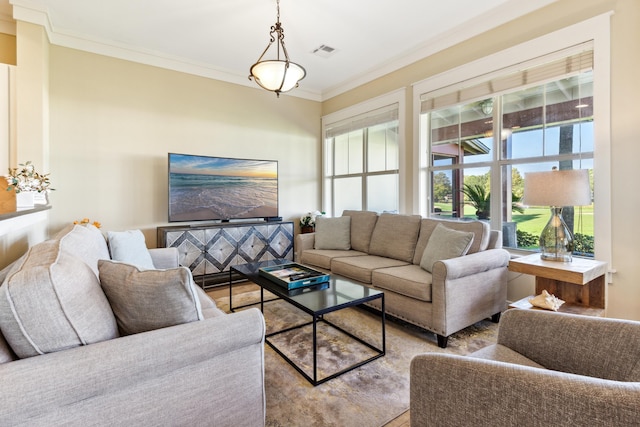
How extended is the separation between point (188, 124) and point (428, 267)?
3.53 m

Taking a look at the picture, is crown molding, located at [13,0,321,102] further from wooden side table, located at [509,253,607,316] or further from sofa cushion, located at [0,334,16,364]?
wooden side table, located at [509,253,607,316]

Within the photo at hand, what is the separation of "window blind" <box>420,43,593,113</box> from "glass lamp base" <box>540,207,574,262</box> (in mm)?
1244

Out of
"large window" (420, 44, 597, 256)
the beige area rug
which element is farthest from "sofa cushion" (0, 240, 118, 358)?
"large window" (420, 44, 597, 256)

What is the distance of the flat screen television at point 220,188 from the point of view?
12.7ft

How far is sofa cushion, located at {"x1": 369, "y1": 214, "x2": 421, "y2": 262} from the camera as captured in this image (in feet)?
10.6

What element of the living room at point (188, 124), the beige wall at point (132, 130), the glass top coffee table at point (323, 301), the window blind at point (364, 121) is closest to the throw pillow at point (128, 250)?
the living room at point (188, 124)

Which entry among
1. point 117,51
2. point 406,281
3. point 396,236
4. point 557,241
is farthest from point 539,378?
point 117,51

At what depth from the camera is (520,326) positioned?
1.32m

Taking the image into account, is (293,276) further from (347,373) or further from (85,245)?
(85,245)

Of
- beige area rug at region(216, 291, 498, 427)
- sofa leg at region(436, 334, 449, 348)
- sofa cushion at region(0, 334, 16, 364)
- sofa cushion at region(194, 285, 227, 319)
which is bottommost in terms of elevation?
beige area rug at region(216, 291, 498, 427)

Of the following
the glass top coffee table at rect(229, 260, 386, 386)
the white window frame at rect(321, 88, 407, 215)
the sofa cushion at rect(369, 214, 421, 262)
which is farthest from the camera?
the white window frame at rect(321, 88, 407, 215)

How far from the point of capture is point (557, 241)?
2.32 metres

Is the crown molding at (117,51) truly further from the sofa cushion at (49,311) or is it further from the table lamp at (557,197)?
the table lamp at (557,197)

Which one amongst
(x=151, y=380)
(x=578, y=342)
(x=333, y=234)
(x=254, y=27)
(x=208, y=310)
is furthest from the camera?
(x=333, y=234)
